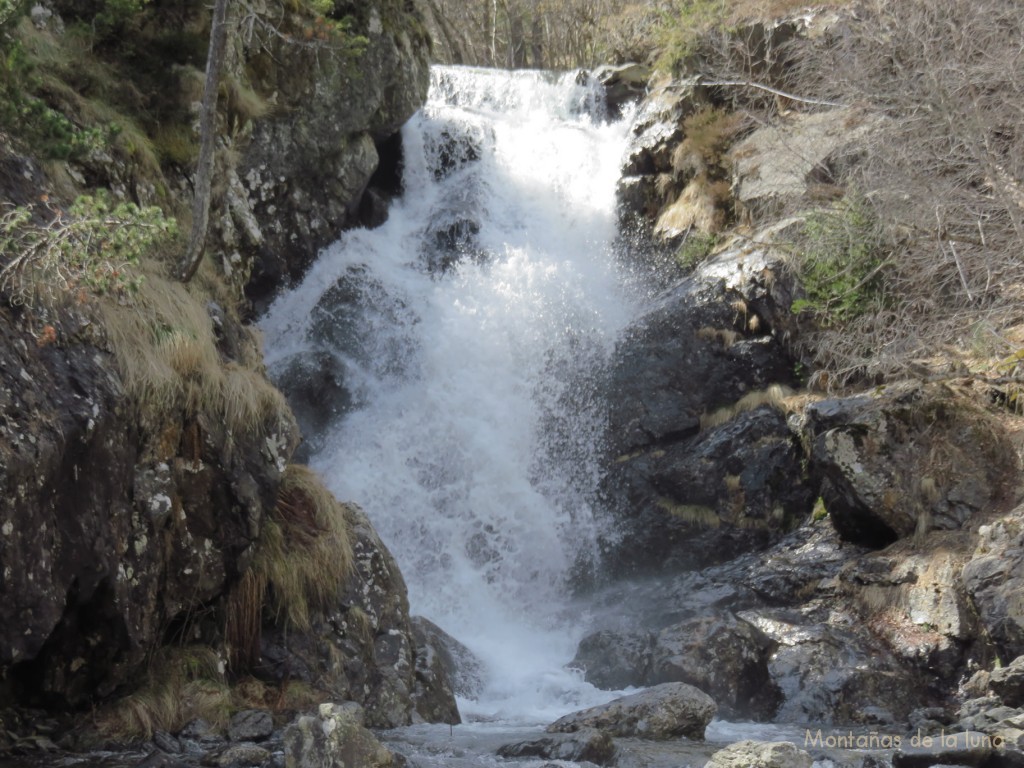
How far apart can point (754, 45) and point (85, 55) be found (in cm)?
1080

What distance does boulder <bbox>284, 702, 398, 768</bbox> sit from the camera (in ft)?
16.9

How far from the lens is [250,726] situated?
21.1 ft

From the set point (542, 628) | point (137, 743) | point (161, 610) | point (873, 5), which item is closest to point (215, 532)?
point (161, 610)

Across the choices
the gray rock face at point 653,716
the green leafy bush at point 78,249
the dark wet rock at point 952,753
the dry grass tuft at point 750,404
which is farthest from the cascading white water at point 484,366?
the green leafy bush at point 78,249

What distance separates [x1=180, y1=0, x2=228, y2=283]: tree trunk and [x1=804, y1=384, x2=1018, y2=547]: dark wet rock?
6.73m

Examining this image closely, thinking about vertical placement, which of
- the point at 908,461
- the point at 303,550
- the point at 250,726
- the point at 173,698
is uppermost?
the point at 908,461

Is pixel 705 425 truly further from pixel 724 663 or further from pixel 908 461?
pixel 724 663

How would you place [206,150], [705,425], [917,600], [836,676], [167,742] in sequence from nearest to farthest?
[167,742]
[206,150]
[836,676]
[917,600]
[705,425]

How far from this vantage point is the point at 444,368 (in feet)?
44.0

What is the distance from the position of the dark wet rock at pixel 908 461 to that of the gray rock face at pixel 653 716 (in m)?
3.78

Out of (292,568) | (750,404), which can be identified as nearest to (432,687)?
(292,568)

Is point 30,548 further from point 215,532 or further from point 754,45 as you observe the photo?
point 754,45

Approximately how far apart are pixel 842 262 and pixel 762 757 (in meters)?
8.57

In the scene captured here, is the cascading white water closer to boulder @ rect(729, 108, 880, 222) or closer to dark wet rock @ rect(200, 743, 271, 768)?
boulder @ rect(729, 108, 880, 222)
